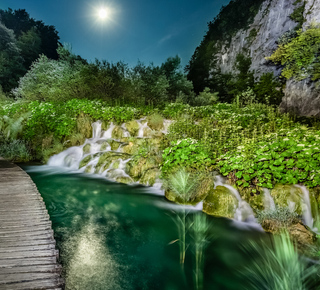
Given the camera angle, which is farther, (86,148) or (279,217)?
(86,148)

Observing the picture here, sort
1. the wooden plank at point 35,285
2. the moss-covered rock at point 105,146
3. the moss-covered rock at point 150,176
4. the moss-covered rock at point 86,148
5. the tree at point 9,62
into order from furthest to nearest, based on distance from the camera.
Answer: the tree at point 9,62 → the moss-covered rock at point 86,148 → the moss-covered rock at point 105,146 → the moss-covered rock at point 150,176 → the wooden plank at point 35,285

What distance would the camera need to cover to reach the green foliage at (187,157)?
550cm

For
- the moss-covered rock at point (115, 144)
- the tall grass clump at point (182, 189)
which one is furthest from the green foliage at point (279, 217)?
the moss-covered rock at point (115, 144)

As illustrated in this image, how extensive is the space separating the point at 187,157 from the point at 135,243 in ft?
8.80

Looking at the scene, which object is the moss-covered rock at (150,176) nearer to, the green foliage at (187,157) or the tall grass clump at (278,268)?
the green foliage at (187,157)

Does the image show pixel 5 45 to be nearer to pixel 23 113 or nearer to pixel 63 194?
pixel 23 113

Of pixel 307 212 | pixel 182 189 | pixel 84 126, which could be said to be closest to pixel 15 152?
pixel 84 126

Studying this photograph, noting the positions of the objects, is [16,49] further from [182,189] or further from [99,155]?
[182,189]

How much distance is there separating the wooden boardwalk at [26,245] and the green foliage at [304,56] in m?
15.4

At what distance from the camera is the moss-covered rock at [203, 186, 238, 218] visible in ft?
15.1

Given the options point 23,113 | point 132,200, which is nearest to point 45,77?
point 23,113

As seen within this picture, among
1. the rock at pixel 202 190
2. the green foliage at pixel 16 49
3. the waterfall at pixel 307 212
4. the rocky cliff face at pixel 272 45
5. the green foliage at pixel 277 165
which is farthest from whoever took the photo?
the green foliage at pixel 16 49

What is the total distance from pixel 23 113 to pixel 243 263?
1281cm

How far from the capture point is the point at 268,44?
763 inches
